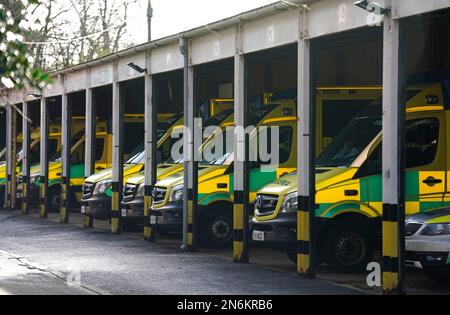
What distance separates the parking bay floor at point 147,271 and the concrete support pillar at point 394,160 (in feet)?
2.56

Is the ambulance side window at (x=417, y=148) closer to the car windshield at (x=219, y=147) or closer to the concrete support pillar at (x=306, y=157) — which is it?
the concrete support pillar at (x=306, y=157)

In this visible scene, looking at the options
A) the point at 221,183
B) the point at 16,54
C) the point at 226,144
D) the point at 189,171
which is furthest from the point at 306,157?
the point at 16,54

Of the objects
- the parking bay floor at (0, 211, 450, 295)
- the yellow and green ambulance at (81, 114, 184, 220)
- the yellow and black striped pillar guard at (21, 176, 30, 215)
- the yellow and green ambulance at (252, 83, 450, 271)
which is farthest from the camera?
the yellow and black striped pillar guard at (21, 176, 30, 215)

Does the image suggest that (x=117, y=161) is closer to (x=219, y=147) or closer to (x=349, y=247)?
(x=219, y=147)

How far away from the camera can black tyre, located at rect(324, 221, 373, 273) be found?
15.4 m

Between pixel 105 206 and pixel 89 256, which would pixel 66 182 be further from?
pixel 89 256

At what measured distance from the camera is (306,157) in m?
15.2

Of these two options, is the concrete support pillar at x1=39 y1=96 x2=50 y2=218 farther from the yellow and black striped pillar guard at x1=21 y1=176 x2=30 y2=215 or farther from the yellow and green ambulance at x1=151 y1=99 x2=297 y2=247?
the yellow and green ambulance at x1=151 y1=99 x2=297 y2=247

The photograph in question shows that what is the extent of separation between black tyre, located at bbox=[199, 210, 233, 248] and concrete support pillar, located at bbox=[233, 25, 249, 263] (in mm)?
2113

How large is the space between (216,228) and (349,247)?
175 inches

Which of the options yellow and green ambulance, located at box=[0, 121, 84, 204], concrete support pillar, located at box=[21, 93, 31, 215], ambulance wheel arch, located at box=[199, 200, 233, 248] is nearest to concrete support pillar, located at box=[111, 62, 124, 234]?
ambulance wheel arch, located at box=[199, 200, 233, 248]

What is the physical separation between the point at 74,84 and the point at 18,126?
998 cm

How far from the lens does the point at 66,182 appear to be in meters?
26.8

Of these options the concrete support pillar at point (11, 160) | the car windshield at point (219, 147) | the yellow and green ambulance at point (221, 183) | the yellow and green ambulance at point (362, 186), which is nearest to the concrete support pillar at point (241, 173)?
the yellow and green ambulance at point (362, 186)
